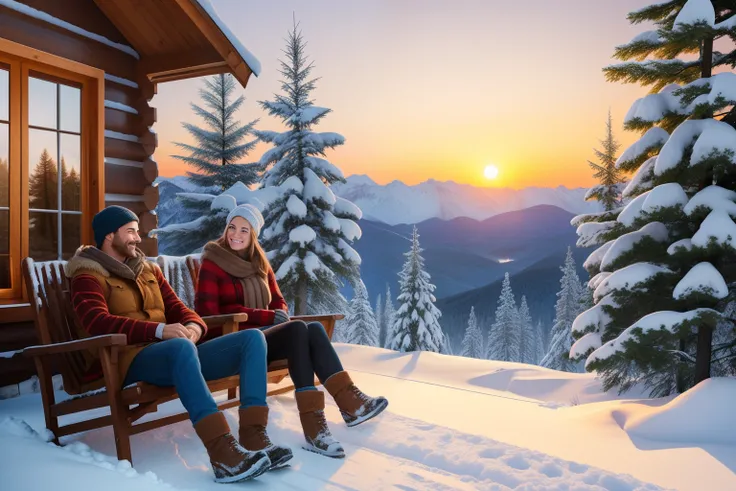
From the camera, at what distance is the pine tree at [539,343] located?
37.6m

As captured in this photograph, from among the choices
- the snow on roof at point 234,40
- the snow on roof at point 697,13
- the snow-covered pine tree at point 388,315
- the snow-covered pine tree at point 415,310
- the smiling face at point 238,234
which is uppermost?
the snow on roof at point 697,13

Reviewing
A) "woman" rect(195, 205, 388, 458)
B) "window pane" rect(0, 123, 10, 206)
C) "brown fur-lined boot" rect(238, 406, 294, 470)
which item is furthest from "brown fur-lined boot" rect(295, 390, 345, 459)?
"window pane" rect(0, 123, 10, 206)

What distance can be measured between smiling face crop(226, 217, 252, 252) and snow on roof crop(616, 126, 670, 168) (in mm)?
4259

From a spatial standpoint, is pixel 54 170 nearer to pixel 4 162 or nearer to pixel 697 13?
pixel 4 162

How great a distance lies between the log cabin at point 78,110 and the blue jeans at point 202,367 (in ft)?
7.15

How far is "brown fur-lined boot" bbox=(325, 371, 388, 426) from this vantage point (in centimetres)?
331

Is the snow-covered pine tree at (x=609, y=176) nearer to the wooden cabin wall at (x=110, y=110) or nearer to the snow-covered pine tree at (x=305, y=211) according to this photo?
the snow-covered pine tree at (x=305, y=211)

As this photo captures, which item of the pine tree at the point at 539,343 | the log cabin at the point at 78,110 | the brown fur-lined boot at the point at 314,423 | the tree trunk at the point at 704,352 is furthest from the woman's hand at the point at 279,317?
the pine tree at the point at 539,343

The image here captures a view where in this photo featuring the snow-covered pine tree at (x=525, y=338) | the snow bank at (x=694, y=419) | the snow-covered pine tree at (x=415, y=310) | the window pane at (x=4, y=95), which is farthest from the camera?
the snow-covered pine tree at (x=525, y=338)

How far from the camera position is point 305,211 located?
44.1 feet

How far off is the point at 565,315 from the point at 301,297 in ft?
38.5

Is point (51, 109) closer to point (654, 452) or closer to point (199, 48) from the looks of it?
point (199, 48)

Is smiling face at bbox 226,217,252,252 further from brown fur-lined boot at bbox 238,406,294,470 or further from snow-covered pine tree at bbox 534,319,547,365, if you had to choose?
snow-covered pine tree at bbox 534,319,547,365

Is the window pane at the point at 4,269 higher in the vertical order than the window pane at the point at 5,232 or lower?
lower
